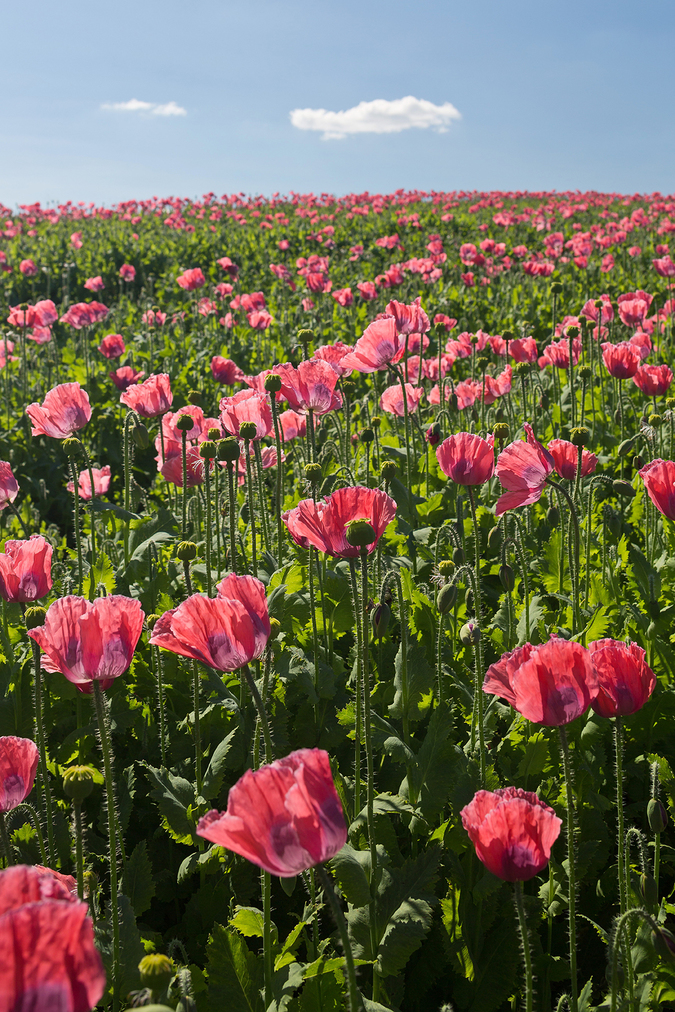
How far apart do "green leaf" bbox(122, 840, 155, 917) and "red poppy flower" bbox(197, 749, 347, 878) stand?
118 cm

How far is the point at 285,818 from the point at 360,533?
26.9 inches

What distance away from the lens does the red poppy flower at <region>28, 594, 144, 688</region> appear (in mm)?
1510

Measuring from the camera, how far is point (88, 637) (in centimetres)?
151

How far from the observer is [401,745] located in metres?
2.05

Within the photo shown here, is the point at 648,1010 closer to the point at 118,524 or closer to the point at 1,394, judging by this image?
the point at 118,524

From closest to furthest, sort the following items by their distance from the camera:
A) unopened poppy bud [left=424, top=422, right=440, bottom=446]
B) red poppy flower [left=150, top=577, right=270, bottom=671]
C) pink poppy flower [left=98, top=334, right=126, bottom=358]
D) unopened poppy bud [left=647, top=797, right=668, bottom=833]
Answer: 1. red poppy flower [left=150, top=577, right=270, bottom=671]
2. unopened poppy bud [left=647, top=797, right=668, bottom=833]
3. unopened poppy bud [left=424, top=422, right=440, bottom=446]
4. pink poppy flower [left=98, top=334, right=126, bottom=358]

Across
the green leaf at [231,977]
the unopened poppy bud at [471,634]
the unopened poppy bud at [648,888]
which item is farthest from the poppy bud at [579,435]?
the green leaf at [231,977]

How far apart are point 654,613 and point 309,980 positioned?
73.5 inches

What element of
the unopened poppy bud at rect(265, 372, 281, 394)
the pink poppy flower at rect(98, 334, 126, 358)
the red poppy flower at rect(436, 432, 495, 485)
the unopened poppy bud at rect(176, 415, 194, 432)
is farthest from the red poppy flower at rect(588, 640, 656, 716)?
the pink poppy flower at rect(98, 334, 126, 358)

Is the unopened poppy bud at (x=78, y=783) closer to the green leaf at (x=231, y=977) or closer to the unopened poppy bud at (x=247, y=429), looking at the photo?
the green leaf at (x=231, y=977)

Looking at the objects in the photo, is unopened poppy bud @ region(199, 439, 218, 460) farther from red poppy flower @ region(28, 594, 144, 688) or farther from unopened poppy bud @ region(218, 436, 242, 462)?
red poppy flower @ region(28, 594, 144, 688)

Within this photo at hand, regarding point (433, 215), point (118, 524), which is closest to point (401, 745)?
point (118, 524)

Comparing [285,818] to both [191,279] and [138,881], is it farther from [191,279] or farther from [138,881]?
[191,279]

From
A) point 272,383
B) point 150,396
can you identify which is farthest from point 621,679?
point 150,396
